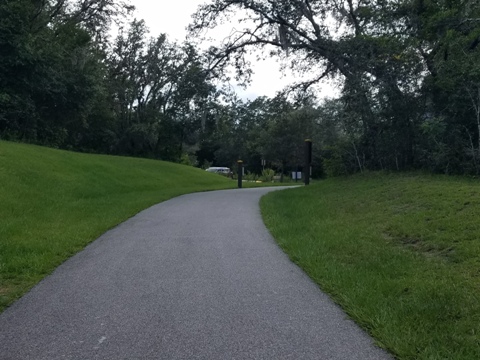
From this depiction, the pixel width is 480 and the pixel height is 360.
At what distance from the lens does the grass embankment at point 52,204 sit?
6493mm

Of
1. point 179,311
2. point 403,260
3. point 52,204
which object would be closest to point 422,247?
point 403,260

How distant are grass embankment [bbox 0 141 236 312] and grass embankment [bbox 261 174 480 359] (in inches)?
147

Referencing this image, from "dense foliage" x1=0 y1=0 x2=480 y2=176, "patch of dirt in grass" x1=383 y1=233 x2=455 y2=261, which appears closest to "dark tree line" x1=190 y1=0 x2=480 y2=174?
"dense foliage" x1=0 y1=0 x2=480 y2=176

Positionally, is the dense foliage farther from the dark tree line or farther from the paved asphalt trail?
the paved asphalt trail

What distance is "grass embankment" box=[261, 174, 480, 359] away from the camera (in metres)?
3.91

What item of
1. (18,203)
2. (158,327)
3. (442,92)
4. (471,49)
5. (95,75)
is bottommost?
(158,327)

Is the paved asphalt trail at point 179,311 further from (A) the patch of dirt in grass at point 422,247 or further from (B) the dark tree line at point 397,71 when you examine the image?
(B) the dark tree line at point 397,71

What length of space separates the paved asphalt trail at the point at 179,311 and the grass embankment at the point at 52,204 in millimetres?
409

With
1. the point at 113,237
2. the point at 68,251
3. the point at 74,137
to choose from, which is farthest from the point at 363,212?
the point at 74,137

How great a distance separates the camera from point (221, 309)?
4.65m

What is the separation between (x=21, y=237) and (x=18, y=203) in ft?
12.8

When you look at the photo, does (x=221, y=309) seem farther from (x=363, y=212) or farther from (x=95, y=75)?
(x=95, y=75)

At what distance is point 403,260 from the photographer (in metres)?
6.25

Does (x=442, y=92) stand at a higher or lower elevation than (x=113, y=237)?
higher
